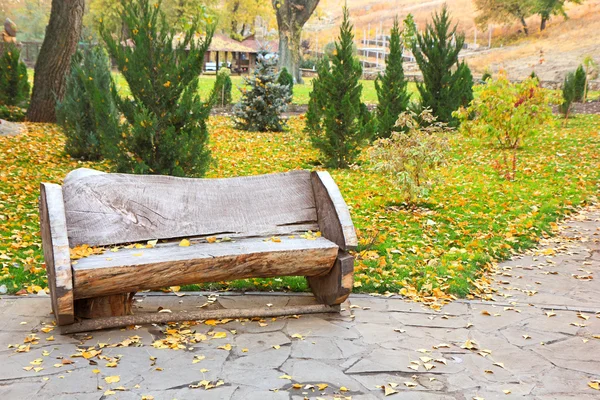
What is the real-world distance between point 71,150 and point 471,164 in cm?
663

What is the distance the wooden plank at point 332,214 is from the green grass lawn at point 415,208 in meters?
0.68

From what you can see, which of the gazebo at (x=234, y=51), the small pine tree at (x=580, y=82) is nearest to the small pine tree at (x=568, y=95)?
the small pine tree at (x=580, y=82)

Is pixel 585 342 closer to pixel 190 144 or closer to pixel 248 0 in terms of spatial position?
pixel 190 144

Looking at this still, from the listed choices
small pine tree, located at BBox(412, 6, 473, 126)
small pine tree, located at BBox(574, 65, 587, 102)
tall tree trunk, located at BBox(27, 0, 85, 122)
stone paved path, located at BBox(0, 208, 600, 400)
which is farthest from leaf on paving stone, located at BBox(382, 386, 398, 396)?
small pine tree, located at BBox(574, 65, 587, 102)

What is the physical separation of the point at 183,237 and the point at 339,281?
110 cm

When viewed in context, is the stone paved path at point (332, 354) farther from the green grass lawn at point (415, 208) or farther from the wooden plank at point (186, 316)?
the green grass lawn at point (415, 208)

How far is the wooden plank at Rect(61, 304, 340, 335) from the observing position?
3770mm

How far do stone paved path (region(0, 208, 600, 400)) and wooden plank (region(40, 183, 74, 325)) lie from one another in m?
0.27

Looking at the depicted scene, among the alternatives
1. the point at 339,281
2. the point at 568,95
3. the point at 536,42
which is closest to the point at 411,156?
the point at 339,281

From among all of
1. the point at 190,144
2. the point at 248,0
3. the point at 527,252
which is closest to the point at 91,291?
the point at 190,144

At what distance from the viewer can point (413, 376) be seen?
338 centimetres

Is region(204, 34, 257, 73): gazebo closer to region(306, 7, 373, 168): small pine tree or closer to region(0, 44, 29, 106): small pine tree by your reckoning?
region(0, 44, 29, 106): small pine tree

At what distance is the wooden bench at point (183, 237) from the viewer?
3.62 metres

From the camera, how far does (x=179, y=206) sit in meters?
4.41
